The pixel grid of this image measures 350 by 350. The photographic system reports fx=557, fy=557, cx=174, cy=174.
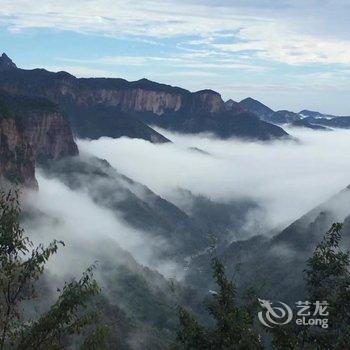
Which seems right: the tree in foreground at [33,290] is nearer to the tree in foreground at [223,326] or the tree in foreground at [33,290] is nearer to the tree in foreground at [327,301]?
the tree in foreground at [223,326]

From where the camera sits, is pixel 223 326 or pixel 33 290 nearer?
pixel 33 290

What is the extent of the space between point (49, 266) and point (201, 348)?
156 meters

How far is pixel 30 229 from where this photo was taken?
197 meters

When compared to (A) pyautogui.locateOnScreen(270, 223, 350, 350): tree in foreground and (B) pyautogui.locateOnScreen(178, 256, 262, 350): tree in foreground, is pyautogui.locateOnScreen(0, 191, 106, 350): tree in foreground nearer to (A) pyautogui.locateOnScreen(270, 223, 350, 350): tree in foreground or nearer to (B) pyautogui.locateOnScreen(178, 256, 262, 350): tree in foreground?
(B) pyautogui.locateOnScreen(178, 256, 262, 350): tree in foreground

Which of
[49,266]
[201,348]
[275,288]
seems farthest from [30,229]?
[201,348]

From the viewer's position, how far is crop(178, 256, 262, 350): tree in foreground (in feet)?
95.6

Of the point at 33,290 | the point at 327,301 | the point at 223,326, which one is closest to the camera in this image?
the point at 33,290

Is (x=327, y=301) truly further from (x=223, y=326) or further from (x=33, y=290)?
(x=33, y=290)

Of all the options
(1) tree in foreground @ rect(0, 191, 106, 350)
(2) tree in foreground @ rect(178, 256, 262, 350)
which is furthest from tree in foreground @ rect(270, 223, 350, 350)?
(1) tree in foreground @ rect(0, 191, 106, 350)

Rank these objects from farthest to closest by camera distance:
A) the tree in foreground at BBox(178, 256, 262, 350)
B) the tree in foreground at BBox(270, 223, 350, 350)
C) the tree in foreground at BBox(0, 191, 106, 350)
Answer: the tree in foreground at BBox(270, 223, 350, 350) < the tree in foreground at BBox(178, 256, 262, 350) < the tree in foreground at BBox(0, 191, 106, 350)

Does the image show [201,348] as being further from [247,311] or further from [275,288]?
[275,288]

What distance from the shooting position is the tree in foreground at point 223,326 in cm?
2914

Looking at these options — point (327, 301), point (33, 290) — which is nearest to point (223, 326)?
point (327, 301)

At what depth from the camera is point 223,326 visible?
30000 mm
